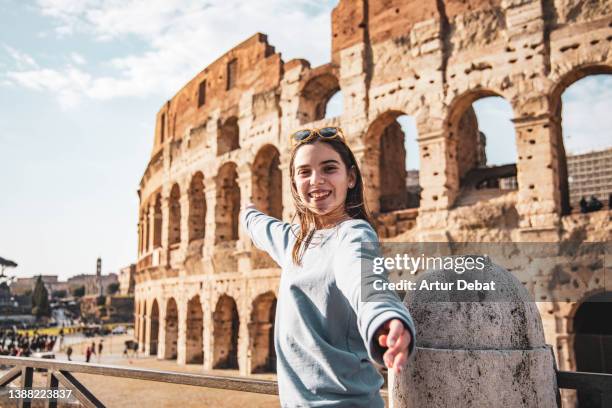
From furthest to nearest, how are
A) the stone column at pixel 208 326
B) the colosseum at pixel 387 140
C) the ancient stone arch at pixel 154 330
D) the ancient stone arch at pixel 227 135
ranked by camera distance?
the ancient stone arch at pixel 154 330 → the ancient stone arch at pixel 227 135 → the stone column at pixel 208 326 → the colosseum at pixel 387 140

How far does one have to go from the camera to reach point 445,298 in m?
1.78

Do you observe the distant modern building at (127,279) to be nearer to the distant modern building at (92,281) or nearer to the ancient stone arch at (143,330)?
the distant modern building at (92,281)

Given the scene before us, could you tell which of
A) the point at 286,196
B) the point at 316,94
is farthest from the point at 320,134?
the point at 316,94

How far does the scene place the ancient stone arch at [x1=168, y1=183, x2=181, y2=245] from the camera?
Result: 18.7 meters

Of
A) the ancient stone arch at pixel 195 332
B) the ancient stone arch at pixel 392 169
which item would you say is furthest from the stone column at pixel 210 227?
the ancient stone arch at pixel 392 169

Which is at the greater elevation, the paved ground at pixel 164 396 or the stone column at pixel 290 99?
the stone column at pixel 290 99

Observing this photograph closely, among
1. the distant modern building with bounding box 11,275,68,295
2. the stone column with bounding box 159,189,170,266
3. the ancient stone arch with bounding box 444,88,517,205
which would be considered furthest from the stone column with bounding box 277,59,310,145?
the distant modern building with bounding box 11,275,68,295

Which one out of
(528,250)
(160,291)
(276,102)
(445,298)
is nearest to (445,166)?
(528,250)

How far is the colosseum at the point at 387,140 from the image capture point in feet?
29.1

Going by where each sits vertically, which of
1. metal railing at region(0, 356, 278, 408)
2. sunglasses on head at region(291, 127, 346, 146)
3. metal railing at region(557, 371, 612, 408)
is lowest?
metal railing at region(0, 356, 278, 408)

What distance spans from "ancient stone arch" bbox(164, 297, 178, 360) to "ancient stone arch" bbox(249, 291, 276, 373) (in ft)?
18.7

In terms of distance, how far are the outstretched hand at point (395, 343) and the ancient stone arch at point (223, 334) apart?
1428cm

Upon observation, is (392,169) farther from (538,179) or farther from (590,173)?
(590,173)

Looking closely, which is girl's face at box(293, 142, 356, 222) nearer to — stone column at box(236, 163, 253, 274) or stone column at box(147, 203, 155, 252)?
stone column at box(236, 163, 253, 274)
